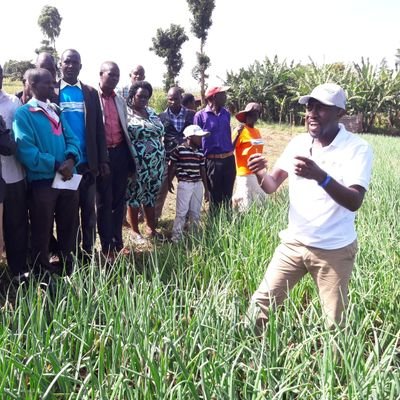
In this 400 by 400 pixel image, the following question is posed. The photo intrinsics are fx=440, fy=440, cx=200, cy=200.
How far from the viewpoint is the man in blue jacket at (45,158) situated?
2549 mm

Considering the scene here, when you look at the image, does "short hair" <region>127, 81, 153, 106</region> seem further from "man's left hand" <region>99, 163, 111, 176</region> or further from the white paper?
the white paper

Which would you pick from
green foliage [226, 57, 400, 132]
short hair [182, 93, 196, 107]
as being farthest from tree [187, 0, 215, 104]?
short hair [182, 93, 196, 107]

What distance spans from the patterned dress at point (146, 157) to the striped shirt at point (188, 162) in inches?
5.5

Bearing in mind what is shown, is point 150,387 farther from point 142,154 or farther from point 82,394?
point 142,154

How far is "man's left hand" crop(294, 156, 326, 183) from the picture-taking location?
5.32 feet

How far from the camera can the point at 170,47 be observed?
20.0m

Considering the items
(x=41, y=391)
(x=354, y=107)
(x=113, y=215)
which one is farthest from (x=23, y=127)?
(x=354, y=107)

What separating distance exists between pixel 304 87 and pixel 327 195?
16.2 meters

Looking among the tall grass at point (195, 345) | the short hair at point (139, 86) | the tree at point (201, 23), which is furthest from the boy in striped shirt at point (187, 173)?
the tree at point (201, 23)

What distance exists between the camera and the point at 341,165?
5.78 feet

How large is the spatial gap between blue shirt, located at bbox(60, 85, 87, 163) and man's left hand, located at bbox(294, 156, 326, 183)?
1.80m

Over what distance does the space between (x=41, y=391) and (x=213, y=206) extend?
2.72 meters

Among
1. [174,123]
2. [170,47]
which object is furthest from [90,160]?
[170,47]

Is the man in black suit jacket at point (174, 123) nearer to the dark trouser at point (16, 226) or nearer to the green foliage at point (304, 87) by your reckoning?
the dark trouser at point (16, 226)
